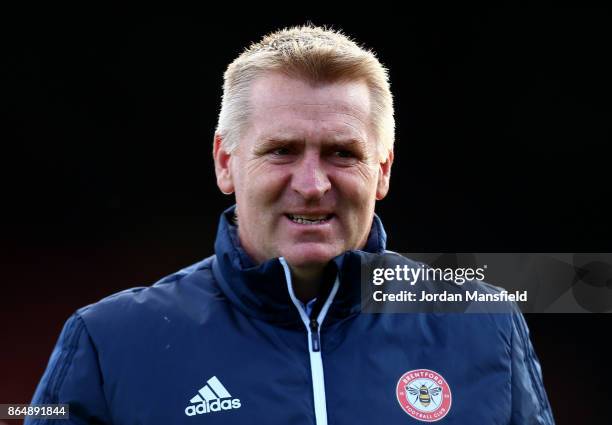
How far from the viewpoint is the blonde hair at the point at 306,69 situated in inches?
64.6

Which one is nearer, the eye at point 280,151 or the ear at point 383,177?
the eye at point 280,151

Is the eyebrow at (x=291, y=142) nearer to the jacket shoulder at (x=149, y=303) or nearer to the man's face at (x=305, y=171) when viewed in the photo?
the man's face at (x=305, y=171)

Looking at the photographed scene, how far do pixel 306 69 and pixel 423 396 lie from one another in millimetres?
678

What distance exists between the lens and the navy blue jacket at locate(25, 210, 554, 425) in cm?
153

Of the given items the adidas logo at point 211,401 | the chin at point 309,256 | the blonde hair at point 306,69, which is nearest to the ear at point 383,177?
the blonde hair at point 306,69

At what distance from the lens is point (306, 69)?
1.64 m

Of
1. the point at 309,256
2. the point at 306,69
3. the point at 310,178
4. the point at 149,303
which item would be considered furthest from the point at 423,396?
the point at 306,69

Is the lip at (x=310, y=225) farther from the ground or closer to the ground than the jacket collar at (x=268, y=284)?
farther from the ground

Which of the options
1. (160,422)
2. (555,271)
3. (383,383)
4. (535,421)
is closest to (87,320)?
(160,422)

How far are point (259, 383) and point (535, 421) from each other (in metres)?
0.56

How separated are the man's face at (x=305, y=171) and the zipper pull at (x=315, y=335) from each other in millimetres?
116

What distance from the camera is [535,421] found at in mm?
1647

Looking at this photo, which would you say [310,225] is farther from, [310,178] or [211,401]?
[211,401]

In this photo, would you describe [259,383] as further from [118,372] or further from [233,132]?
[233,132]
